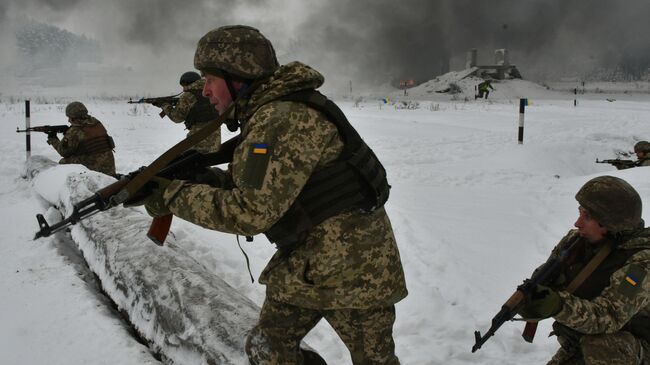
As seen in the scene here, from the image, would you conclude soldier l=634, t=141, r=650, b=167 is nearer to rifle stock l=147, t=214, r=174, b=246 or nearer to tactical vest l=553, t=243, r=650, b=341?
tactical vest l=553, t=243, r=650, b=341

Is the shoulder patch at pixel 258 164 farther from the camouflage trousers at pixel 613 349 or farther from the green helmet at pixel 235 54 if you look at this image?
the camouflage trousers at pixel 613 349

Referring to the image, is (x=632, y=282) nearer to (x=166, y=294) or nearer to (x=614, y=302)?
(x=614, y=302)

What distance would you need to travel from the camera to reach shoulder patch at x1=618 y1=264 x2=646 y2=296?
220 centimetres

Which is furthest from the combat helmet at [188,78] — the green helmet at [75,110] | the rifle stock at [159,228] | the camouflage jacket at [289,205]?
the camouflage jacket at [289,205]

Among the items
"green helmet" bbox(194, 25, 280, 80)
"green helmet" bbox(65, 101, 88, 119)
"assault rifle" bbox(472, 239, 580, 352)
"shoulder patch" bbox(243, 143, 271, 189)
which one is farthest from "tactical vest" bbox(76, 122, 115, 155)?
"assault rifle" bbox(472, 239, 580, 352)

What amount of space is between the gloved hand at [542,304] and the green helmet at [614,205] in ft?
1.43

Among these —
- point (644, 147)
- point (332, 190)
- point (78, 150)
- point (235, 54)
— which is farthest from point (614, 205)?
point (78, 150)

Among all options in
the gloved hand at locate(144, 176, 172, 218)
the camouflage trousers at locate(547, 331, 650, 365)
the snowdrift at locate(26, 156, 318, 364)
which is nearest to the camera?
the gloved hand at locate(144, 176, 172, 218)

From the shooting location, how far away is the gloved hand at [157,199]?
2.01 metres

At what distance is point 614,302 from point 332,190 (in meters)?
1.40

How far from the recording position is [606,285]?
233cm

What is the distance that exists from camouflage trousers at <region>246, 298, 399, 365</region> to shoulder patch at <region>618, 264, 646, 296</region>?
1038mm

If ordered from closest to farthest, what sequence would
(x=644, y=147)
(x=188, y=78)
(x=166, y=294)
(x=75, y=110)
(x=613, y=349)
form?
(x=613, y=349)
(x=166, y=294)
(x=188, y=78)
(x=75, y=110)
(x=644, y=147)

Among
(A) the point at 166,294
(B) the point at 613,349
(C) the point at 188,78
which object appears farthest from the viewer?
(C) the point at 188,78
